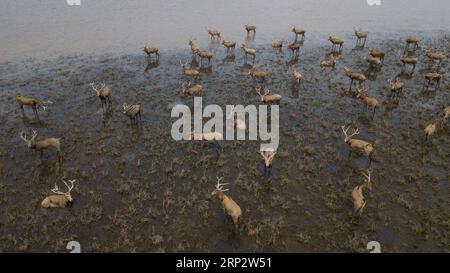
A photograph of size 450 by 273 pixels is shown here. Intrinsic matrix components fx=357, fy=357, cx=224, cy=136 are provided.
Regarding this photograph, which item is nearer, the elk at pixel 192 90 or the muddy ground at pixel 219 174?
the muddy ground at pixel 219 174

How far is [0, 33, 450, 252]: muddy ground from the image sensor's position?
13688 mm

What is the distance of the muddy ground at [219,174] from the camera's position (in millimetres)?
13688

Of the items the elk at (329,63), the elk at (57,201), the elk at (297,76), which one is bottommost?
the elk at (57,201)

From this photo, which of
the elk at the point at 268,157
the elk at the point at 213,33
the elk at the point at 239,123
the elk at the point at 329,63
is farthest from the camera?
the elk at the point at 213,33

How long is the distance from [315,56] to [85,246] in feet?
86.0

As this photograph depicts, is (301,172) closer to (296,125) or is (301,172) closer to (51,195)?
(296,125)

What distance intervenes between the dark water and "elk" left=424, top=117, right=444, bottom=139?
38 cm

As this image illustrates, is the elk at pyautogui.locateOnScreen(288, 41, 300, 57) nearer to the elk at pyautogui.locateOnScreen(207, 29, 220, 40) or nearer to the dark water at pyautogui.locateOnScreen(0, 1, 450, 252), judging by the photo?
the dark water at pyautogui.locateOnScreen(0, 1, 450, 252)

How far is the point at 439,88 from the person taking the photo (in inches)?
1025

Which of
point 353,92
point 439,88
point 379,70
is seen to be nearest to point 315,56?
point 379,70

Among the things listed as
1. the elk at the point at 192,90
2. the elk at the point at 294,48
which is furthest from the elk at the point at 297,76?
the elk at the point at 192,90

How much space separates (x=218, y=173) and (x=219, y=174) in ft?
0.26

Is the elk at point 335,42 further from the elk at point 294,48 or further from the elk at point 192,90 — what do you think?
the elk at point 192,90

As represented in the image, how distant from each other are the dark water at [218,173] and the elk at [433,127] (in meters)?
0.38
